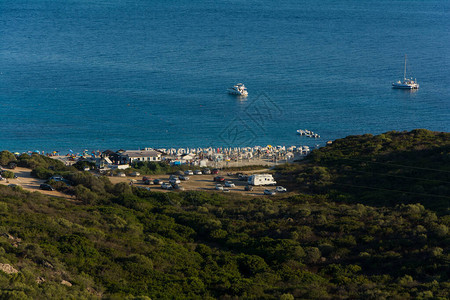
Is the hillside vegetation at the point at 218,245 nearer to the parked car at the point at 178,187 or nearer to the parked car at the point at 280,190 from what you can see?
the parked car at the point at 178,187

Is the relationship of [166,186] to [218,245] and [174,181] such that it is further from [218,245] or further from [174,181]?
[218,245]

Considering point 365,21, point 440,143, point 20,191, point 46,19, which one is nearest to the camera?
point 20,191

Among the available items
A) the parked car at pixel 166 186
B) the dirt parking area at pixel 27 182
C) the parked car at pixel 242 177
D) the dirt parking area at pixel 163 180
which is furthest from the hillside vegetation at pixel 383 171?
the dirt parking area at pixel 27 182

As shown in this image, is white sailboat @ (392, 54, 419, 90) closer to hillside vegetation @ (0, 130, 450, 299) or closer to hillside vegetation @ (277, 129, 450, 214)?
hillside vegetation @ (277, 129, 450, 214)

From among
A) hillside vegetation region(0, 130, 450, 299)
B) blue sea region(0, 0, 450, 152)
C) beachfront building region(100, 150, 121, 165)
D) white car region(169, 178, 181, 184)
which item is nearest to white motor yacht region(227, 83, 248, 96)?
blue sea region(0, 0, 450, 152)

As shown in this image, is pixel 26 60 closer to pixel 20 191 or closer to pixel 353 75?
pixel 353 75

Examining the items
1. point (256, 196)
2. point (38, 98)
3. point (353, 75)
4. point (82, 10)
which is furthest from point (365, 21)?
point (256, 196)
